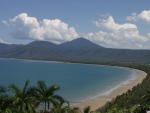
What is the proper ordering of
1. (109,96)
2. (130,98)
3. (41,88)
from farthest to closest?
(109,96) → (130,98) → (41,88)

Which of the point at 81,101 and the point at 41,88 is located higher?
the point at 41,88

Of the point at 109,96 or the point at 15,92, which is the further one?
the point at 109,96

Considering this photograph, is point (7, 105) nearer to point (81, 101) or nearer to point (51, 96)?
point (51, 96)

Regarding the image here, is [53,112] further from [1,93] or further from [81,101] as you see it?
[81,101]

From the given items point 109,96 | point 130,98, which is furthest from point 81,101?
point 130,98

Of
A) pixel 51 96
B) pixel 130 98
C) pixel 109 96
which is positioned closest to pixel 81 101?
pixel 109 96

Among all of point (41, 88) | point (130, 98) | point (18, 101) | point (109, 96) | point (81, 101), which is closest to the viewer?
point (18, 101)
